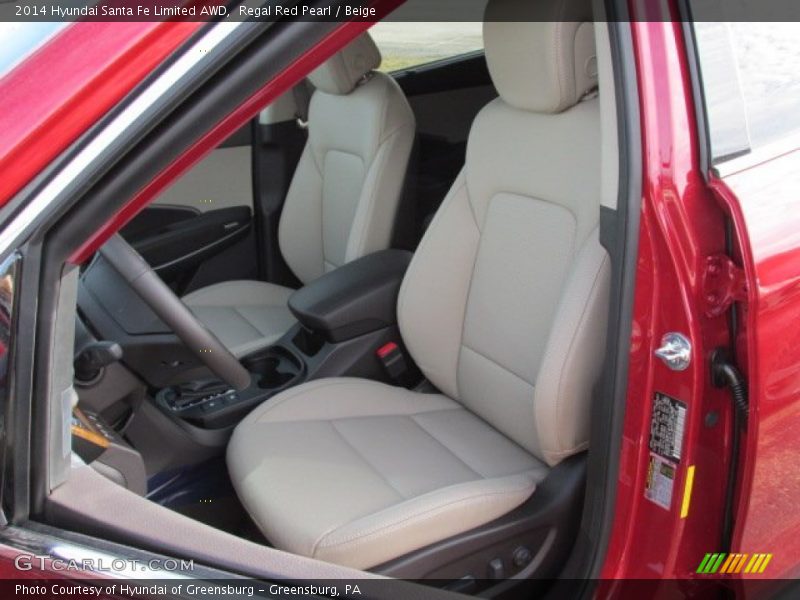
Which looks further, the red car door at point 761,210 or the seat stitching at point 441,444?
the seat stitching at point 441,444

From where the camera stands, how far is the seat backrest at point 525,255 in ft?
5.32

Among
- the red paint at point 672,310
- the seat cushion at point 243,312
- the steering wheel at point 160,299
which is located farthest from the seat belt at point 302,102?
the red paint at point 672,310

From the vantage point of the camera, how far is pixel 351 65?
264 centimetres

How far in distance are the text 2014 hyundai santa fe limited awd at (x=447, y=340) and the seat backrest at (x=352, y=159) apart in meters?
0.06

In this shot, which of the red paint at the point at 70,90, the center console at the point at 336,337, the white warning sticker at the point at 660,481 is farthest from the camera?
the center console at the point at 336,337

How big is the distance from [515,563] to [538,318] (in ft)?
1.54

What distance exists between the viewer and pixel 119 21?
958 mm

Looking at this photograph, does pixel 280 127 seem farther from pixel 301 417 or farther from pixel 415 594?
pixel 415 594

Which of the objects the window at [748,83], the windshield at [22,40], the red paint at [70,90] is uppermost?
the windshield at [22,40]

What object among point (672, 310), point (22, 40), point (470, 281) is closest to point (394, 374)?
point (470, 281)

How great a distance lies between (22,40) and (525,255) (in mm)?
1111

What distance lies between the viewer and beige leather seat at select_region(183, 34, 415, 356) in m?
2.61

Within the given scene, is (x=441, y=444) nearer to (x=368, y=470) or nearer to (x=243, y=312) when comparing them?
(x=368, y=470)

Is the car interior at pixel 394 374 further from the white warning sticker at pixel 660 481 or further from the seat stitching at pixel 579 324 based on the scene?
the white warning sticker at pixel 660 481
